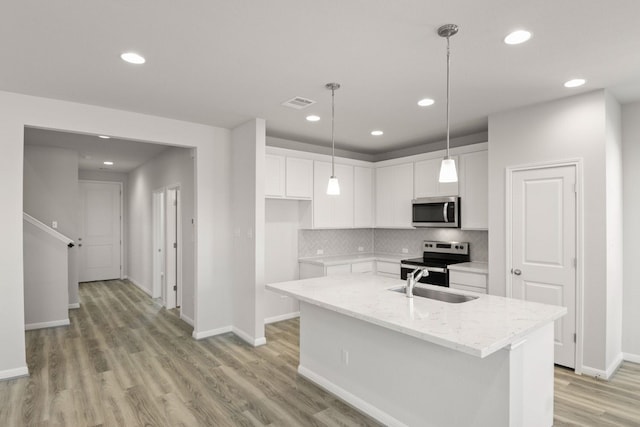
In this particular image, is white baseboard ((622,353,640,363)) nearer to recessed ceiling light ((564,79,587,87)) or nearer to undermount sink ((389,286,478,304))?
undermount sink ((389,286,478,304))

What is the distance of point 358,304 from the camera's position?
252cm

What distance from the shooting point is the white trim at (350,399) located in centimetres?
257

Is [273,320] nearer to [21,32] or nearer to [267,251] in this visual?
[267,251]

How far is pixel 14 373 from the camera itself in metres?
3.33

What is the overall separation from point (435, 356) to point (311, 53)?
2198mm

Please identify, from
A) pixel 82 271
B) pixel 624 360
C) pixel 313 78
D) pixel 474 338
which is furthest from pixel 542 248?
pixel 82 271

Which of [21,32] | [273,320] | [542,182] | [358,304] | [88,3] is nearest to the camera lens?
[88,3]

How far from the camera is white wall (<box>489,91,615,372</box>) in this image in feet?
10.7

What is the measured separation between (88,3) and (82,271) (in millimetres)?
7769

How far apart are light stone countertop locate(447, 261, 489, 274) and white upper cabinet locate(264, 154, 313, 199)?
6.96ft

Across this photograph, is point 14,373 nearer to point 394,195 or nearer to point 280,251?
point 280,251

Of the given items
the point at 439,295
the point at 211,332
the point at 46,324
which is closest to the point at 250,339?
the point at 211,332

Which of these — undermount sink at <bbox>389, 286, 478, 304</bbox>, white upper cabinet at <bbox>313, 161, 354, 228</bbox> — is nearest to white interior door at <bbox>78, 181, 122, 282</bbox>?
white upper cabinet at <bbox>313, 161, 354, 228</bbox>

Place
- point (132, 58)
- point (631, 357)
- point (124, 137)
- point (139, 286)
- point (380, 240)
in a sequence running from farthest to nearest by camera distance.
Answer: point (139, 286) → point (380, 240) → point (124, 137) → point (631, 357) → point (132, 58)
